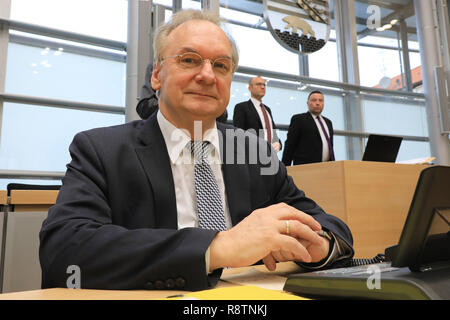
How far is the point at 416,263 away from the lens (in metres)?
0.54

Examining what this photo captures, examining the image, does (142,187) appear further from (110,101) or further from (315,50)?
(315,50)

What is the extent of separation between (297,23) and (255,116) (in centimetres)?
239

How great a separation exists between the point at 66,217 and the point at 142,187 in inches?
8.7

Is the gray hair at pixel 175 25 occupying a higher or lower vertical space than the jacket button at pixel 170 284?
higher

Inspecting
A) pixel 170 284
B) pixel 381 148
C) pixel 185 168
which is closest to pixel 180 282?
pixel 170 284

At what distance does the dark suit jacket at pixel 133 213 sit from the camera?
676 millimetres

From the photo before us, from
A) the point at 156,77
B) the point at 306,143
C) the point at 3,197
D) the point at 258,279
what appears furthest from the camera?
the point at 306,143

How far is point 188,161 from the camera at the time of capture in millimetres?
1085

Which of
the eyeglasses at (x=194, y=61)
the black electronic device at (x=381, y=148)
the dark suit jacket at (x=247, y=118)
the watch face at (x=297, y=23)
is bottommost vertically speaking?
the eyeglasses at (x=194, y=61)

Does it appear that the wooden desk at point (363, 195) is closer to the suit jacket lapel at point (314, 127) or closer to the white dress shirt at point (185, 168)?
the white dress shirt at point (185, 168)

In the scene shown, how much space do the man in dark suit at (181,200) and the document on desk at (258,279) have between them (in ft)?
0.14

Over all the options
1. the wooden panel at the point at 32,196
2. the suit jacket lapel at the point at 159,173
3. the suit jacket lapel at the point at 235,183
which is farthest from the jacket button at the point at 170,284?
the wooden panel at the point at 32,196

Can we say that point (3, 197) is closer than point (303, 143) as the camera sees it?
Yes

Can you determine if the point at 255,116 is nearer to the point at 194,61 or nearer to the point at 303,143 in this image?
the point at 303,143
